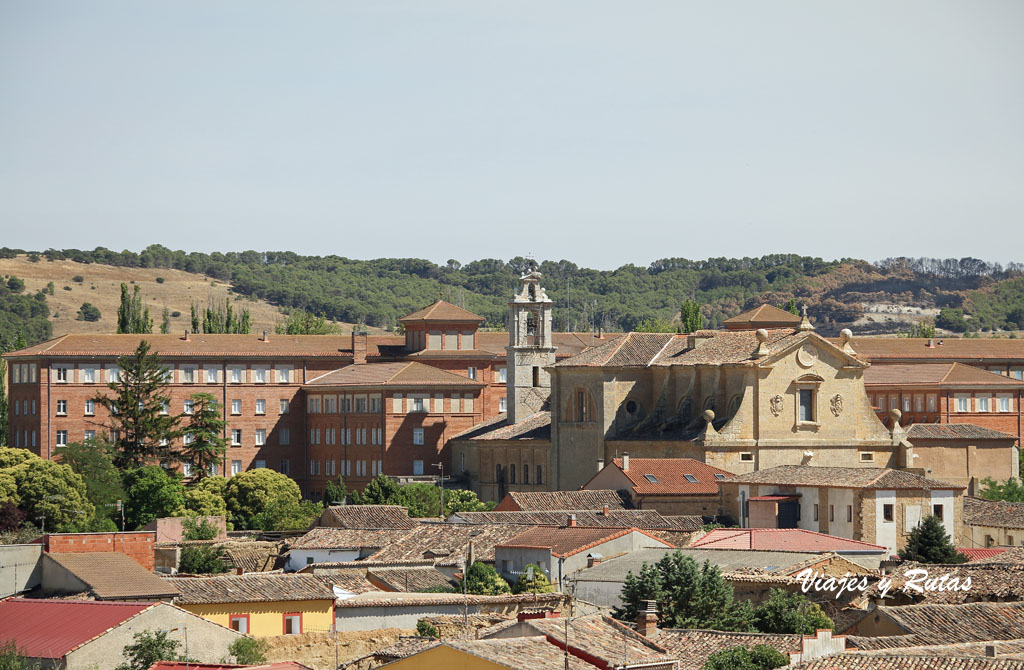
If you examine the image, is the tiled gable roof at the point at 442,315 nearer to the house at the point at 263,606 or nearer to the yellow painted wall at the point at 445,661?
the house at the point at 263,606

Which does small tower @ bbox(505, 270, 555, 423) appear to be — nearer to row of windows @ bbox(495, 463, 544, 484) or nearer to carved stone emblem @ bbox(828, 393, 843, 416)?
row of windows @ bbox(495, 463, 544, 484)

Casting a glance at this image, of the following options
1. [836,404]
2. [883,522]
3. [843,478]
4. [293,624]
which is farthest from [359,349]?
[293,624]

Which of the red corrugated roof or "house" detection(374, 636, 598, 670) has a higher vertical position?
"house" detection(374, 636, 598, 670)

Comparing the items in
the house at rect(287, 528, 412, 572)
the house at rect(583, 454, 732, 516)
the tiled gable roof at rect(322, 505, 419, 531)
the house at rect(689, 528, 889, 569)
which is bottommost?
the house at rect(287, 528, 412, 572)

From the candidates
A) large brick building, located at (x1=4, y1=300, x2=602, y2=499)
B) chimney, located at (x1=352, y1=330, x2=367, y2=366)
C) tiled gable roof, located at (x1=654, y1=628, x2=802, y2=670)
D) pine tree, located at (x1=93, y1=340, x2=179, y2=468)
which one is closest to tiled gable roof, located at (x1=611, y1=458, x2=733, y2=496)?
large brick building, located at (x1=4, y1=300, x2=602, y2=499)

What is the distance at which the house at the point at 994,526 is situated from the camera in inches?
2923

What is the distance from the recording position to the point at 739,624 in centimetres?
4731

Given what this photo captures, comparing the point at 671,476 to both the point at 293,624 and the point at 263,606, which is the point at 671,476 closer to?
the point at 293,624

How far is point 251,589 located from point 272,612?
52.3 inches

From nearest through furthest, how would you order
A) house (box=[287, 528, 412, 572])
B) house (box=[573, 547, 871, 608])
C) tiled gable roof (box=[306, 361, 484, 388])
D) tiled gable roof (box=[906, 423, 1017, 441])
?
house (box=[573, 547, 871, 608]) → house (box=[287, 528, 412, 572]) → tiled gable roof (box=[906, 423, 1017, 441]) → tiled gable roof (box=[306, 361, 484, 388])

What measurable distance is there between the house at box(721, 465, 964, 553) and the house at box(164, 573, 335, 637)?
26827 millimetres

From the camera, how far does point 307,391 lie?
119375 millimetres

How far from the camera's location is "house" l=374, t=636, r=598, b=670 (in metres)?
31.0

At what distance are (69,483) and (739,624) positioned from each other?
5041 cm
